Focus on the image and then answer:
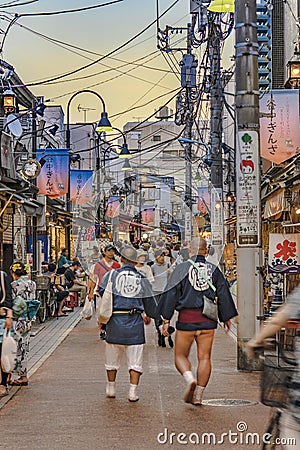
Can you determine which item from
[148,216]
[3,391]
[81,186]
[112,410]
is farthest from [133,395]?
[148,216]

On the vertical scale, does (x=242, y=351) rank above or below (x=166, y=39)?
below

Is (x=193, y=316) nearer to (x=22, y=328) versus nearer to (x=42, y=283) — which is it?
(x=22, y=328)

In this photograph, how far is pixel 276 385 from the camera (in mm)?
5828

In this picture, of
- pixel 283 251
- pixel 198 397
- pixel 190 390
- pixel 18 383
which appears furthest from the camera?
pixel 283 251

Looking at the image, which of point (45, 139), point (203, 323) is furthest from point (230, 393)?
point (45, 139)

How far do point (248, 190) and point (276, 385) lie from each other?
7856 mm

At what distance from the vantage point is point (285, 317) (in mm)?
5836

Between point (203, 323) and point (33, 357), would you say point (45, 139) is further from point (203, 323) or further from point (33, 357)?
point (203, 323)

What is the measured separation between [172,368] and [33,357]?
305 centimetres

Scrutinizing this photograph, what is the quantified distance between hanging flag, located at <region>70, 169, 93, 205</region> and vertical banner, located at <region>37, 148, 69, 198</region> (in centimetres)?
405

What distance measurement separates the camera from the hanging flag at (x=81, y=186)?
32406 millimetres

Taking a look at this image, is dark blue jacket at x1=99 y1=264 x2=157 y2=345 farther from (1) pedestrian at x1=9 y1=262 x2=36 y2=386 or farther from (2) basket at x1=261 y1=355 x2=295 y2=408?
(2) basket at x1=261 y1=355 x2=295 y2=408

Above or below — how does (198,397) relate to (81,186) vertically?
below

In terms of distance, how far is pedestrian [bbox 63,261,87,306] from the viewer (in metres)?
27.9
